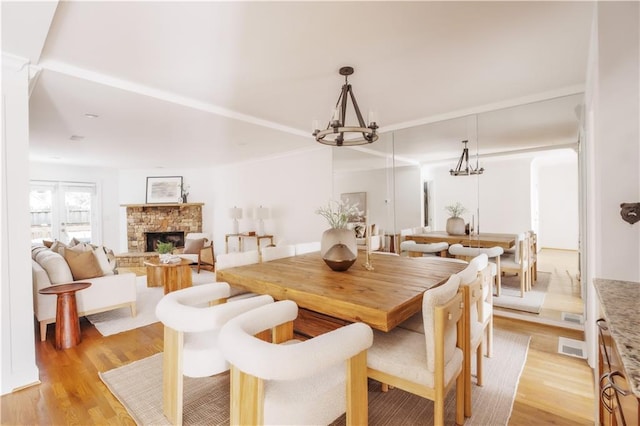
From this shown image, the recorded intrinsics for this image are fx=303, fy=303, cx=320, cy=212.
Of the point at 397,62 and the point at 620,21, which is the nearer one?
the point at 620,21

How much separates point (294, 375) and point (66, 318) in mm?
2966

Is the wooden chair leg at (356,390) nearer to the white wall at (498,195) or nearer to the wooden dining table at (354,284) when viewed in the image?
the wooden dining table at (354,284)

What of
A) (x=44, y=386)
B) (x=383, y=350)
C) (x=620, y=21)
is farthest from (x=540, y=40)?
(x=44, y=386)

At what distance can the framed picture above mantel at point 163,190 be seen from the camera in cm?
780

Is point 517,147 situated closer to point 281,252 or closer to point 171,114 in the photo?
point 281,252

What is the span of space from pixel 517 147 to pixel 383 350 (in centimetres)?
353

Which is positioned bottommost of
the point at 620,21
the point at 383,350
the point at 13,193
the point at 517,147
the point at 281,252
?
the point at 383,350

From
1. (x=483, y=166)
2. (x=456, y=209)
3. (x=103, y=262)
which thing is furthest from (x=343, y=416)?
(x=103, y=262)

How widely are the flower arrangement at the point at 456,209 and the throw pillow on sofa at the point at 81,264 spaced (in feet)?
14.5

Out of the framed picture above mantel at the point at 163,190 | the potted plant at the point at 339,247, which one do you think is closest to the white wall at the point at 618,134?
the potted plant at the point at 339,247

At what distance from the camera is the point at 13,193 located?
7.07ft

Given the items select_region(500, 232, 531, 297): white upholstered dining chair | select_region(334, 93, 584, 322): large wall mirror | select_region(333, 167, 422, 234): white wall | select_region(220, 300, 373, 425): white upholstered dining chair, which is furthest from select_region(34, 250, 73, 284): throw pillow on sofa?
select_region(500, 232, 531, 297): white upholstered dining chair

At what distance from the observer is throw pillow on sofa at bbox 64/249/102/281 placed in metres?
3.38

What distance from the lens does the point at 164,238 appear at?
26.2ft
